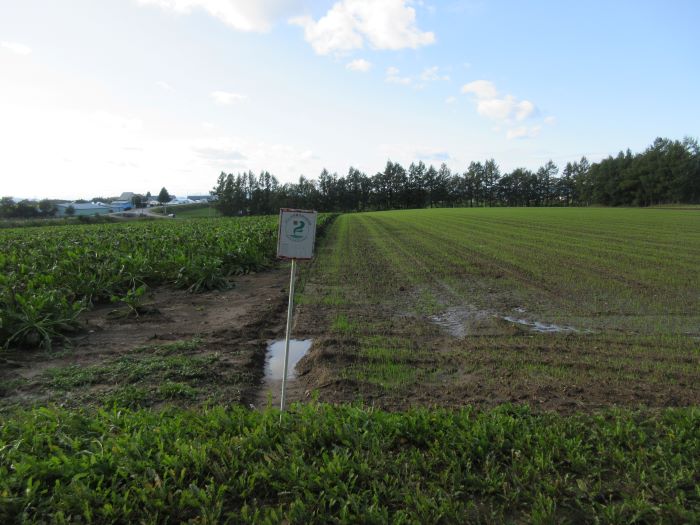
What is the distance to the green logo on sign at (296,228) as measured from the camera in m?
4.23

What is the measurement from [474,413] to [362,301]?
564cm

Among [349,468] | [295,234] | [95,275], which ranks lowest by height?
[349,468]

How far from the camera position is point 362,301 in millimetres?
9797

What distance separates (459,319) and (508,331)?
1081 mm

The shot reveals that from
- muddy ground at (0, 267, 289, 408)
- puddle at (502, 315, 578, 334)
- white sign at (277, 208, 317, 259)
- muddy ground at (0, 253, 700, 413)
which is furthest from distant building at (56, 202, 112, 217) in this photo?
white sign at (277, 208, 317, 259)

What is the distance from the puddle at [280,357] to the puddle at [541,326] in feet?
12.7

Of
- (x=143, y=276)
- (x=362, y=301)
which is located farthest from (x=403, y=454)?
(x=143, y=276)

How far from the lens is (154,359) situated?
6023mm

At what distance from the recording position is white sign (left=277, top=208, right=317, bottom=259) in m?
4.23

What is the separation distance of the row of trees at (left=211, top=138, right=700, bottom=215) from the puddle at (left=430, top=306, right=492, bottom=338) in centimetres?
8061

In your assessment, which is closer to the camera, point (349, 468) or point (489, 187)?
point (349, 468)

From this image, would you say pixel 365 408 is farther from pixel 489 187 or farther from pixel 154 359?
pixel 489 187

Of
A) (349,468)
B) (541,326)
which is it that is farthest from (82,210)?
(349,468)

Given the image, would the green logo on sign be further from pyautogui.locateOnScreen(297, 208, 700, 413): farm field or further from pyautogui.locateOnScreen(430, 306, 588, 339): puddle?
pyautogui.locateOnScreen(430, 306, 588, 339): puddle
